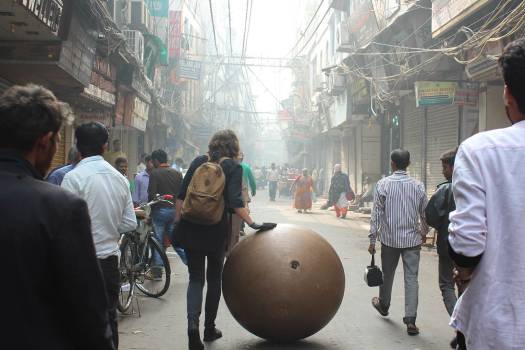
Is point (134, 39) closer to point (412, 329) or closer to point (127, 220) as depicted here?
point (412, 329)

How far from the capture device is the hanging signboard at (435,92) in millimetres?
12930

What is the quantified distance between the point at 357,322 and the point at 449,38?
28.8ft

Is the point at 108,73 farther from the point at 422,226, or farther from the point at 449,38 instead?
the point at 422,226

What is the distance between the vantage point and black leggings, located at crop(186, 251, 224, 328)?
16.4ft

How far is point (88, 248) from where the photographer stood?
1.80 m

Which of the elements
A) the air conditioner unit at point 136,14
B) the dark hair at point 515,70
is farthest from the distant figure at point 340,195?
the dark hair at point 515,70

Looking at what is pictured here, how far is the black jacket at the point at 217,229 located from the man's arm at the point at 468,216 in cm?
287

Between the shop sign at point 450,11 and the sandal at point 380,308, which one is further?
the shop sign at point 450,11

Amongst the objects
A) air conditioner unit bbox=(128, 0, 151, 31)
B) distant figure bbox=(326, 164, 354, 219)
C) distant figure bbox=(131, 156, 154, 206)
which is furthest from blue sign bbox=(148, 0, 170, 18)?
distant figure bbox=(131, 156, 154, 206)

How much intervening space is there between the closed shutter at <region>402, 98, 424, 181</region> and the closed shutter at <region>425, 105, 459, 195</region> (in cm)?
72

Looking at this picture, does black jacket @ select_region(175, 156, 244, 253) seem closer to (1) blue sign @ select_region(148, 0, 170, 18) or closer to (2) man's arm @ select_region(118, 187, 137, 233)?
(2) man's arm @ select_region(118, 187, 137, 233)

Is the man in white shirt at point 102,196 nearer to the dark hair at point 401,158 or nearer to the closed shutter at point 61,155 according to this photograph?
the dark hair at point 401,158

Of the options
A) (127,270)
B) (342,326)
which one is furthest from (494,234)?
(127,270)

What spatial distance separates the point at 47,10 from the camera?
773 cm
